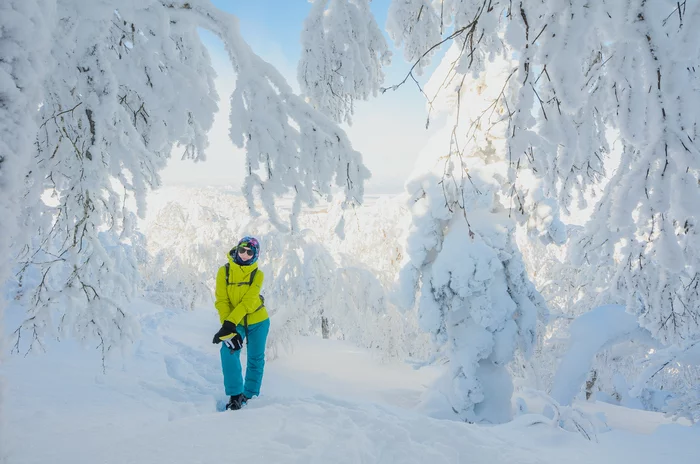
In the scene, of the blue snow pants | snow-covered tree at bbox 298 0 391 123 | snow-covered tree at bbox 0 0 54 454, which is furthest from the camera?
the blue snow pants

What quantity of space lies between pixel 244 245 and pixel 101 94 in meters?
2.48

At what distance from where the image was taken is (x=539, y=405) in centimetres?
903

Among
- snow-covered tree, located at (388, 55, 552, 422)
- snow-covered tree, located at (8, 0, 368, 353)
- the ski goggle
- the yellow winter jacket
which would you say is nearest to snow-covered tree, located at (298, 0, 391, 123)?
snow-covered tree, located at (8, 0, 368, 353)

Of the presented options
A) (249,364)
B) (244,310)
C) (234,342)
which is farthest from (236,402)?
(244,310)

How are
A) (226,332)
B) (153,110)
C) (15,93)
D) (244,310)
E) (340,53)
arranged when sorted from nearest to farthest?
(15,93)
(153,110)
(340,53)
(226,332)
(244,310)

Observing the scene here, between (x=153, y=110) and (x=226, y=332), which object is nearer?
(x=153, y=110)

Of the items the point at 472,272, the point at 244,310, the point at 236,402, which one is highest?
the point at 472,272

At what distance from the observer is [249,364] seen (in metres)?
4.13

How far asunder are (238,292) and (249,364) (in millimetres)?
851

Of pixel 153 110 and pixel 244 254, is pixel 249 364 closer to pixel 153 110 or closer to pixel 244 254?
pixel 244 254

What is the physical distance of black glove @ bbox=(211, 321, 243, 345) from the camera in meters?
3.66

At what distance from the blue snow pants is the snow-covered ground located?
36cm

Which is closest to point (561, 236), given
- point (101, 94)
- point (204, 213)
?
point (101, 94)

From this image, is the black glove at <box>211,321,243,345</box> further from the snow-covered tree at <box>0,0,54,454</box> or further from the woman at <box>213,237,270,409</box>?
the snow-covered tree at <box>0,0,54,454</box>
